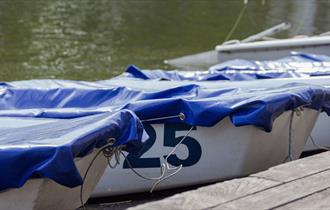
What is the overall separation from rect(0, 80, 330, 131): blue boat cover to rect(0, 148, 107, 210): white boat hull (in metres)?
1.28

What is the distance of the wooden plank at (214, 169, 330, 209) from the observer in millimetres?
3574

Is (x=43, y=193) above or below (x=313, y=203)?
below

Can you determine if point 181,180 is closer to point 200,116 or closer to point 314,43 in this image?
point 200,116

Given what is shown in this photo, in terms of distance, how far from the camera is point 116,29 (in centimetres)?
2378

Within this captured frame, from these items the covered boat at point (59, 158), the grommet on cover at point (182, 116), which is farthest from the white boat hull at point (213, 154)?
the covered boat at point (59, 158)

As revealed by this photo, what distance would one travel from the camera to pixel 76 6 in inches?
1187

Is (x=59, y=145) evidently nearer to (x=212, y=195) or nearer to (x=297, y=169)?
(x=212, y=195)

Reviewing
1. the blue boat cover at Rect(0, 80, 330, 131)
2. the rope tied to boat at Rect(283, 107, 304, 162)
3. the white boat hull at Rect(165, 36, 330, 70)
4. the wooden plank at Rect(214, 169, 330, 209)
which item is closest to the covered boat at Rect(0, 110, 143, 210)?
the wooden plank at Rect(214, 169, 330, 209)

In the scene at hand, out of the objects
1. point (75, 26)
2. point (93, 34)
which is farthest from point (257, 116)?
point (75, 26)

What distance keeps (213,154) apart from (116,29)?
704 inches

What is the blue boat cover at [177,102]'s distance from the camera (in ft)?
19.2

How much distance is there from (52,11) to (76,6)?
9.57ft

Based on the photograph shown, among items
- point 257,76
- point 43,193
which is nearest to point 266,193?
point 43,193

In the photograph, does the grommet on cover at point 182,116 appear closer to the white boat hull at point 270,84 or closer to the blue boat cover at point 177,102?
the blue boat cover at point 177,102
